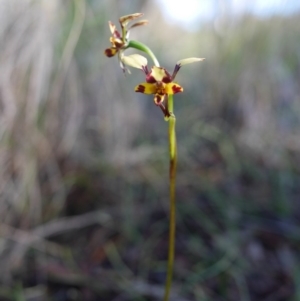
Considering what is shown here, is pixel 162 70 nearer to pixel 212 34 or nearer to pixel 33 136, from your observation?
pixel 33 136

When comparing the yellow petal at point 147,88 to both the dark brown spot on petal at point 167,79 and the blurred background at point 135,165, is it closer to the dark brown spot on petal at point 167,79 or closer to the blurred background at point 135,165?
the dark brown spot on petal at point 167,79

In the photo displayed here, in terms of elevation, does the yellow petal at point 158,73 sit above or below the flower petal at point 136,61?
below

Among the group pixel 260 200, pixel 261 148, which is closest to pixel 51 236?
pixel 260 200

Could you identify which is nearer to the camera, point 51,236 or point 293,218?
point 51,236

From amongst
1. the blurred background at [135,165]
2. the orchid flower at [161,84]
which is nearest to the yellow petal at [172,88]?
the orchid flower at [161,84]

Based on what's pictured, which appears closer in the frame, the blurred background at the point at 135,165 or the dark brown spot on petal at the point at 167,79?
the dark brown spot on petal at the point at 167,79

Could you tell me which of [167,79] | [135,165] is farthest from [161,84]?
[135,165]

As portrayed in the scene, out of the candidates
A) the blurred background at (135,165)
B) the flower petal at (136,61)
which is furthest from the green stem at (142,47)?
the blurred background at (135,165)

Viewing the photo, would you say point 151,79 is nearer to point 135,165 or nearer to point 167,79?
point 167,79

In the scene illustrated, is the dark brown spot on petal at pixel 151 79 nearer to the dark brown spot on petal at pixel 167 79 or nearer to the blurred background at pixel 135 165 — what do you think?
the dark brown spot on petal at pixel 167 79
